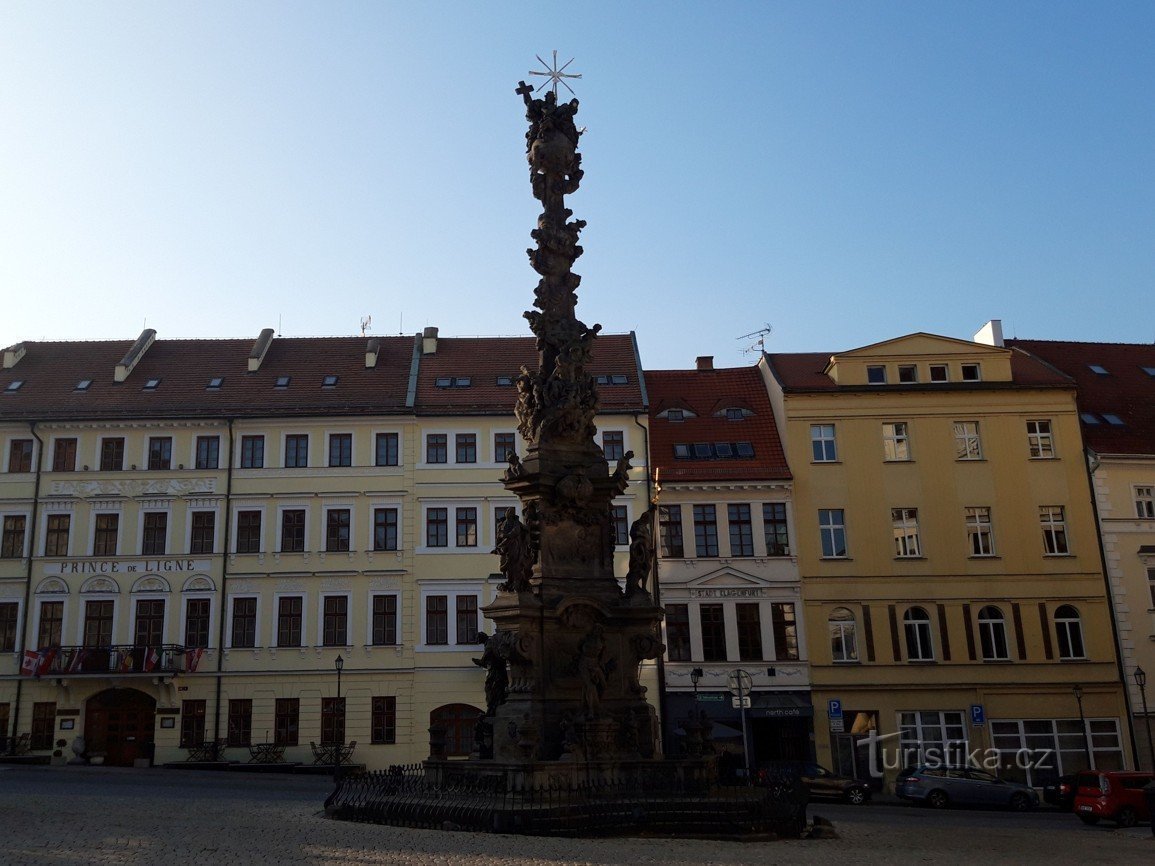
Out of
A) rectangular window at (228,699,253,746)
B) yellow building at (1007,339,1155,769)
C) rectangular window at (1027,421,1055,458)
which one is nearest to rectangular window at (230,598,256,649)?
rectangular window at (228,699,253,746)

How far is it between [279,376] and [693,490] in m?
15.3

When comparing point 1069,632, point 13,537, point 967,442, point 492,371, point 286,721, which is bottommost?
point 286,721

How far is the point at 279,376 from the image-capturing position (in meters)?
38.0

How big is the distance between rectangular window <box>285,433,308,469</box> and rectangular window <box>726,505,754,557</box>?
46.0ft

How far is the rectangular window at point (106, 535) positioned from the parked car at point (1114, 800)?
28.7m

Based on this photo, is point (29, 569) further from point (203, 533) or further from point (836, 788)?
point (836, 788)

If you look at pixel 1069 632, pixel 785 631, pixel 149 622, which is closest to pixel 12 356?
pixel 149 622

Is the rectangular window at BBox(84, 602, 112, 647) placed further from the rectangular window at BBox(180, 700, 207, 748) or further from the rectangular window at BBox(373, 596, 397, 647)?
the rectangular window at BBox(373, 596, 397, 647)

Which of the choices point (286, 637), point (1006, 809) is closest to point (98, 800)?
point (286, 637)

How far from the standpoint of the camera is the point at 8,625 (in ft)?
112

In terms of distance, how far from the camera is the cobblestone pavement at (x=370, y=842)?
34.2 feet

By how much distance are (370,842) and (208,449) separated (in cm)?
2633

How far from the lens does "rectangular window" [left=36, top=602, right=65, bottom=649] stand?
33.9 m

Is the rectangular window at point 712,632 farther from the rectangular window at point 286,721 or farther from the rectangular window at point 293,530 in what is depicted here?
the rectangular window at point 293,530
